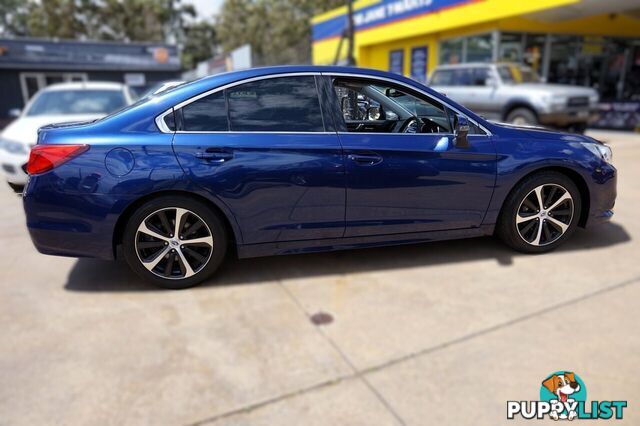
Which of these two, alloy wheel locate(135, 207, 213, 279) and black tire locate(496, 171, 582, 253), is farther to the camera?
black tire locate(496, 171, 582, 253)

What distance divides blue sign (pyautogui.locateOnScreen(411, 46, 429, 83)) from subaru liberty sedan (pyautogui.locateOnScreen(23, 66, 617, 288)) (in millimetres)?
14379

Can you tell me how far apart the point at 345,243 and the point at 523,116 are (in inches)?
312

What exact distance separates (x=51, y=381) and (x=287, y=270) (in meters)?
1.79

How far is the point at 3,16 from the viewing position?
5562cm

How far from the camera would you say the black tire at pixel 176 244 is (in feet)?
10.4

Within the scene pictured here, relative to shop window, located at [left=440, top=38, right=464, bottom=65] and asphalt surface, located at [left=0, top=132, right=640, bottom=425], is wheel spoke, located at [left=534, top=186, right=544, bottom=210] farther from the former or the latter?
shop window, located at [left=440, top=38, right=464, bottom=65]

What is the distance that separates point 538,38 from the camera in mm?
14359

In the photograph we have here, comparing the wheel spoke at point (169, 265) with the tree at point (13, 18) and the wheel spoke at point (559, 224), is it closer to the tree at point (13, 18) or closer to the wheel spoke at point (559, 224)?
the wheel spoke at point (559, 224)

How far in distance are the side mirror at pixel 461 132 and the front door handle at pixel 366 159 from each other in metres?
0.65

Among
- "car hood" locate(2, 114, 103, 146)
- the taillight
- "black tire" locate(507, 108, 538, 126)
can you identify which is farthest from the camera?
"black tire" locate(507, 108, 538, 126)

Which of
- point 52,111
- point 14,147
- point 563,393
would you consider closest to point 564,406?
point 563,393

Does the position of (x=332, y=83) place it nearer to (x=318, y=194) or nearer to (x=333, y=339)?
(x=318, y=194)

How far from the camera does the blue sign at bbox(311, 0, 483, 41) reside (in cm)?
1541

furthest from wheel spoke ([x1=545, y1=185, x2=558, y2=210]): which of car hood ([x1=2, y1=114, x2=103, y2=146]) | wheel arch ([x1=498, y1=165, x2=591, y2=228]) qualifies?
car hood ([x1=2, y1=114, x2=103, y2=146])
